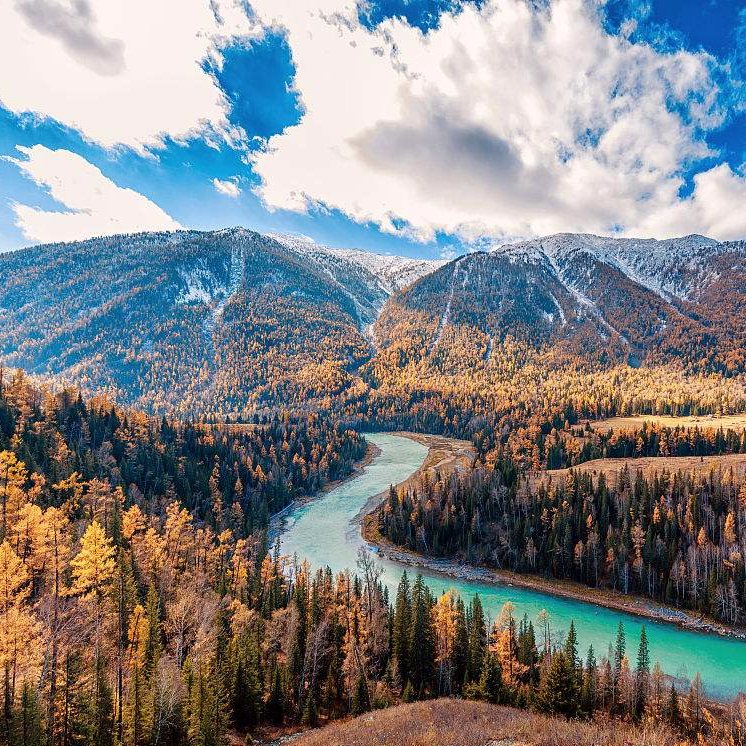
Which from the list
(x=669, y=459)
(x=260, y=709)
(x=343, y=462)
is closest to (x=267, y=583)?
(x=260, y=709)

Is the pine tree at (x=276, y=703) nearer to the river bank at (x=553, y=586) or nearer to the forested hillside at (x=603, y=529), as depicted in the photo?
the river bank at (x=553, y=586)

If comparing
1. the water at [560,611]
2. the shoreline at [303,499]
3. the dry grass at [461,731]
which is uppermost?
the dry grass at [461,731]

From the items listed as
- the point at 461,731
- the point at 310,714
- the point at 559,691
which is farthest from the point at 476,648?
the point at 461,731

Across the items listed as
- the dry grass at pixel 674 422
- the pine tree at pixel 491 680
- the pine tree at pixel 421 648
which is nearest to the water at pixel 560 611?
the pine tree at pixel 491 680

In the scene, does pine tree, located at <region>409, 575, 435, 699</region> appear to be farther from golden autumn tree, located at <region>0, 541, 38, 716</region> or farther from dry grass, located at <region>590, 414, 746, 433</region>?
dry grass, located at <region>590, 414, 746, 433</region>

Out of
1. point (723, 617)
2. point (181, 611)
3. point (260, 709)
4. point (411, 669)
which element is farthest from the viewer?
point (723, 617)

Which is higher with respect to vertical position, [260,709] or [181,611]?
[181,611]

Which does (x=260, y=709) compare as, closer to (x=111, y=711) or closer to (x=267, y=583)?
(x=111, y=711)
